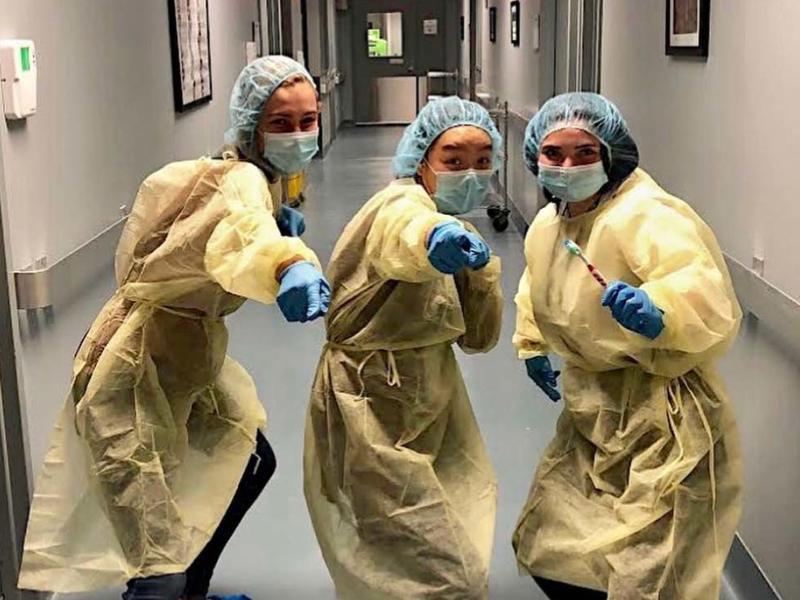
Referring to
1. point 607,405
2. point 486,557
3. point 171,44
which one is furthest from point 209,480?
point 171,44

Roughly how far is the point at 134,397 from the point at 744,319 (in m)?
1.49

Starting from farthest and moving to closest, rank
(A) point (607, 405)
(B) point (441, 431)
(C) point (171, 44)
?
1. (C) point (171, 44)
2. (B) point (441, 431)
3. (A) point (607, 405)

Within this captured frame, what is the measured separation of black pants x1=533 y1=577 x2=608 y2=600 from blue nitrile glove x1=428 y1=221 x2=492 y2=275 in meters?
0.73

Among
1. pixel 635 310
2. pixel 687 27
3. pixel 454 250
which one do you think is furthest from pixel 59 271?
pixel 687 27

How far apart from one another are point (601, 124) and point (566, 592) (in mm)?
941

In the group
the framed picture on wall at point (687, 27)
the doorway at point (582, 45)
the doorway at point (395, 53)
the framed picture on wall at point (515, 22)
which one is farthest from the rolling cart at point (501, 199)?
the doorway at point (395, 53)

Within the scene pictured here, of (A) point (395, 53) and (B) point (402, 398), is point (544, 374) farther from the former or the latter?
(A) point (395, 53)

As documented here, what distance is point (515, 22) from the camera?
7.68 m

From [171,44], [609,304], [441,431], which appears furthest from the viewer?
[171,44]

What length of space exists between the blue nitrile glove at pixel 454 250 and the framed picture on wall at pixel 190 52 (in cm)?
287

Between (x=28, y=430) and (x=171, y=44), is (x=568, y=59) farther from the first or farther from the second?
(x=28, y=430)

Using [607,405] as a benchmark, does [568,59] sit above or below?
above

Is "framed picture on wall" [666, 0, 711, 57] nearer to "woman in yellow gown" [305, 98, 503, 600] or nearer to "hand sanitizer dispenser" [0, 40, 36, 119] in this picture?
"woman in yellow gown" [305, 98, 503, 600]

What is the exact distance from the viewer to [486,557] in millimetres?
1933
